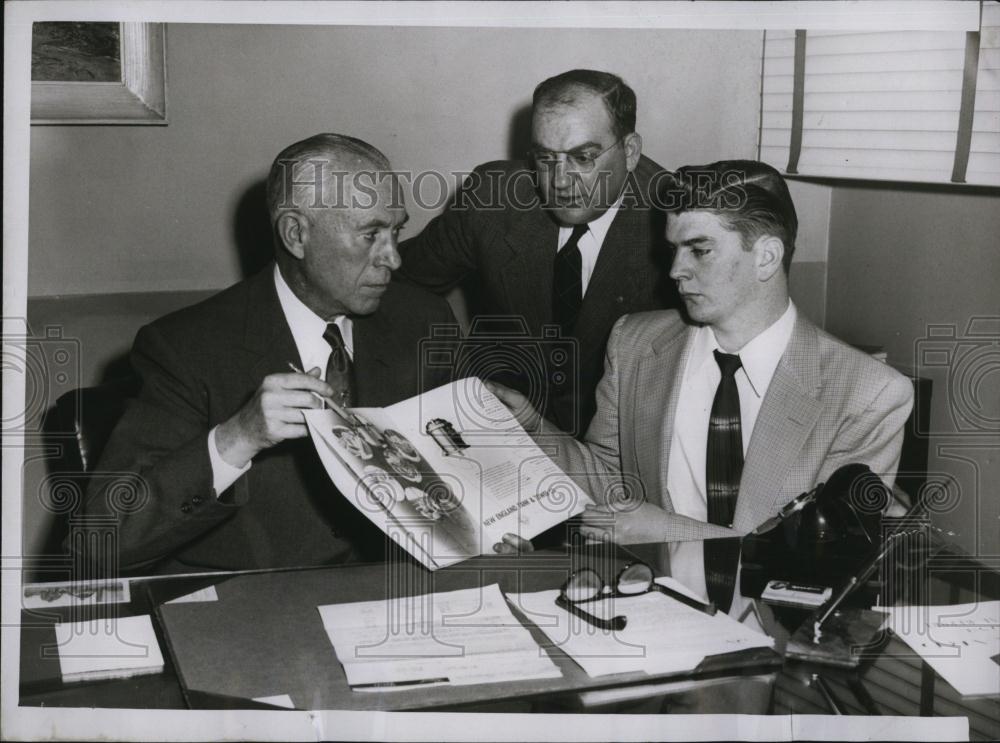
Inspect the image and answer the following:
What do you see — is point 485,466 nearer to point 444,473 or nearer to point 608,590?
point 444,473

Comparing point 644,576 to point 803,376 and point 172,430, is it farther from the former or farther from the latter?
point 172,430

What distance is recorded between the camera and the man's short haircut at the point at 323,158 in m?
2.00

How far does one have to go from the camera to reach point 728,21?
1.83 metres

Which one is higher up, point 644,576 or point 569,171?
point 569,171

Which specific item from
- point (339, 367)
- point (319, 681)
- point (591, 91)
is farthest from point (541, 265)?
point (319, 681)

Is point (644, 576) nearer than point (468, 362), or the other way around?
point (644, 576)

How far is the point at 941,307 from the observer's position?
8.52 ft

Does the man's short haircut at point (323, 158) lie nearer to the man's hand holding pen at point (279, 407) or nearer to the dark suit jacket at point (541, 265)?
the man's hand holding pen at point (279, 407)

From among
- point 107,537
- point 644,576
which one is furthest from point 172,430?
point 644,576

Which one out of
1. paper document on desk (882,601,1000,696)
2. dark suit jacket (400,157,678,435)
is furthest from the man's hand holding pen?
paper document on desk (882,601,1000,696)

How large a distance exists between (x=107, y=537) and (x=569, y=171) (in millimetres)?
1511

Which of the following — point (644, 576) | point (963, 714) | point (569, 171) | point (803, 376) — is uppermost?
point (569, 171)

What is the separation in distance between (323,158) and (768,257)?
1035mm

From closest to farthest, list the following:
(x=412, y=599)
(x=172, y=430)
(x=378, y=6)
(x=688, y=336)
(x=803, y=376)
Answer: (x=412, y=599), (x=378, y=6), (x=172, y=430), (x=803, y=376), (x=688, y=336)
